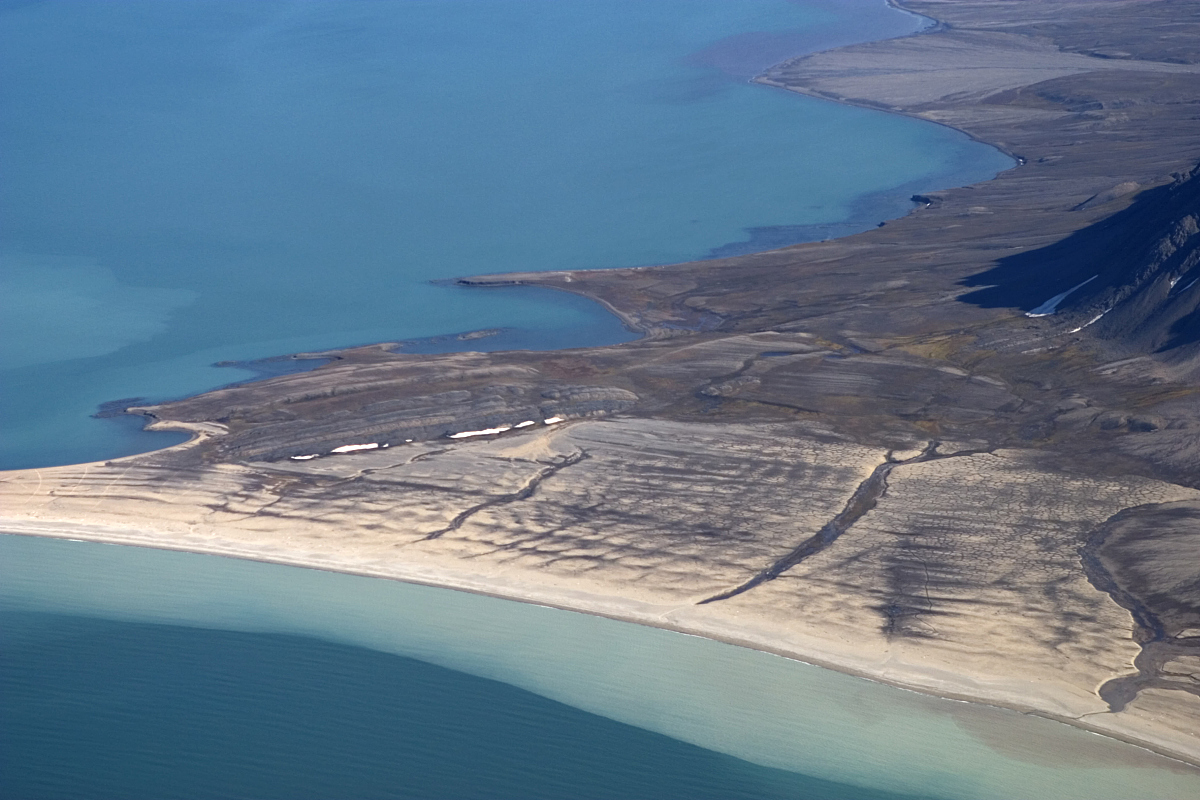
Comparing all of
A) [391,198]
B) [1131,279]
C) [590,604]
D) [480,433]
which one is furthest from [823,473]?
[391,198]

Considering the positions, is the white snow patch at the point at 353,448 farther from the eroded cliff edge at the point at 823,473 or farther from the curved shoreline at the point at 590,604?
the curved shoreline at the point at 590,604

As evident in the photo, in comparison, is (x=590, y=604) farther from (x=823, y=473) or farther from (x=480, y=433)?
(x=480, y=433)

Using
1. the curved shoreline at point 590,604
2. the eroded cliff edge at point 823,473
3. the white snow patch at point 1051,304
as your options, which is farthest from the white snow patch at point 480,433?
the white snow patch at point 1051,304

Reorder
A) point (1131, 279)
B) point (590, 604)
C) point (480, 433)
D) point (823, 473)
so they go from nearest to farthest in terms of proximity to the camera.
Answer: point (590, 604), point (823, 473), point (480, 433), point (1131, 279)

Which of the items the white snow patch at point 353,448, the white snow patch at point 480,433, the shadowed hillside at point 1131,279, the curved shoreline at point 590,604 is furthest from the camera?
the shadowed hillside at point 1131,279

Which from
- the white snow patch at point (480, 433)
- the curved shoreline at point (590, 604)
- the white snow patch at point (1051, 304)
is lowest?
the curved shoreline at point (590, 604)

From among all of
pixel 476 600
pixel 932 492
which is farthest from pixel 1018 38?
pixel 476 600

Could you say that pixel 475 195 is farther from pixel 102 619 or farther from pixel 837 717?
pixel 837 717
